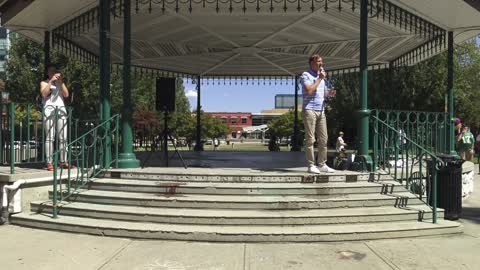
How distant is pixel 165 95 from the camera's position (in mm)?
12172

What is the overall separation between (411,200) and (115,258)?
4695mm

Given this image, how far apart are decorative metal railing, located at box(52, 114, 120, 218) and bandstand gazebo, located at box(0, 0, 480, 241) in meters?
Result: 0.14

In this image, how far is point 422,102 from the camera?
2833 centimetres

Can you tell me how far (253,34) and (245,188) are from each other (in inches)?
268

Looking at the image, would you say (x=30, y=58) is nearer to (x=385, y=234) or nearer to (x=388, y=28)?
(x=388, y=28)

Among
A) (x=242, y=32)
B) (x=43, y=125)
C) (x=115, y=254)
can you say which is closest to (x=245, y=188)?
(x=115, y=254)

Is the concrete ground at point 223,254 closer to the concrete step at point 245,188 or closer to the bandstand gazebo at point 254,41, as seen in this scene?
the bandstand gazebo at point 254,41

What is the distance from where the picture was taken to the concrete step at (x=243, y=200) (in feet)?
23.5

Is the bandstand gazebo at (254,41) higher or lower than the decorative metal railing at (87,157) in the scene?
higher

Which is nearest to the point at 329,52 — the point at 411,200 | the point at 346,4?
the point at 346,4

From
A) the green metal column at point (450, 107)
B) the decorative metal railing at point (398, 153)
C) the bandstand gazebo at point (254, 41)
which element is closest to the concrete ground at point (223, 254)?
the bandstand gazebo at point (254, 41)

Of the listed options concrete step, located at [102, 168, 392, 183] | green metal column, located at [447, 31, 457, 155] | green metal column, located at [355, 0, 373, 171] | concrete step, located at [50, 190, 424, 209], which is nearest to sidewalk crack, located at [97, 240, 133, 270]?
concrete step, located at [50, 190, 424, 209]

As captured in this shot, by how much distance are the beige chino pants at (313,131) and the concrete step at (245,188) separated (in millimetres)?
635

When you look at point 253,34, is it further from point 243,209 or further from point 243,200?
point 243,209
